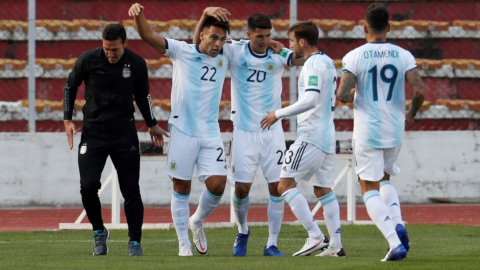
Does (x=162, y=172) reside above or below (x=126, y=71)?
below

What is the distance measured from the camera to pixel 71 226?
34.4 feet

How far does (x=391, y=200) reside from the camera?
668 cm

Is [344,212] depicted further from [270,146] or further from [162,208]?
[270,146]

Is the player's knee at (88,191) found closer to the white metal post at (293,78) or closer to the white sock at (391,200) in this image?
the white sock at (391,200)

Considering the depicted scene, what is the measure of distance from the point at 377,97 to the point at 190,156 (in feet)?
5.62

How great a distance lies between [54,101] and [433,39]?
24.6 ft

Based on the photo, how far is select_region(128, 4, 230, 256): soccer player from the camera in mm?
7125

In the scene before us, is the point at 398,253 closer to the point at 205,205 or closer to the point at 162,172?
the point at 205,205

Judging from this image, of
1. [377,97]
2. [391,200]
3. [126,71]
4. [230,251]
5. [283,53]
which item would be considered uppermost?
[283,53]

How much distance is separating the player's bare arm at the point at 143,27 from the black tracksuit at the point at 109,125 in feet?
0.82

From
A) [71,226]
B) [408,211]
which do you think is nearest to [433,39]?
[408,211]

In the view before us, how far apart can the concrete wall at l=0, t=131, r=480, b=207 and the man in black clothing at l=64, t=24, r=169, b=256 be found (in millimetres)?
6437

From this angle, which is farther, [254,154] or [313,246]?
[254,154]

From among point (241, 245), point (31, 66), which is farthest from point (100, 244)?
point (31, 66)
